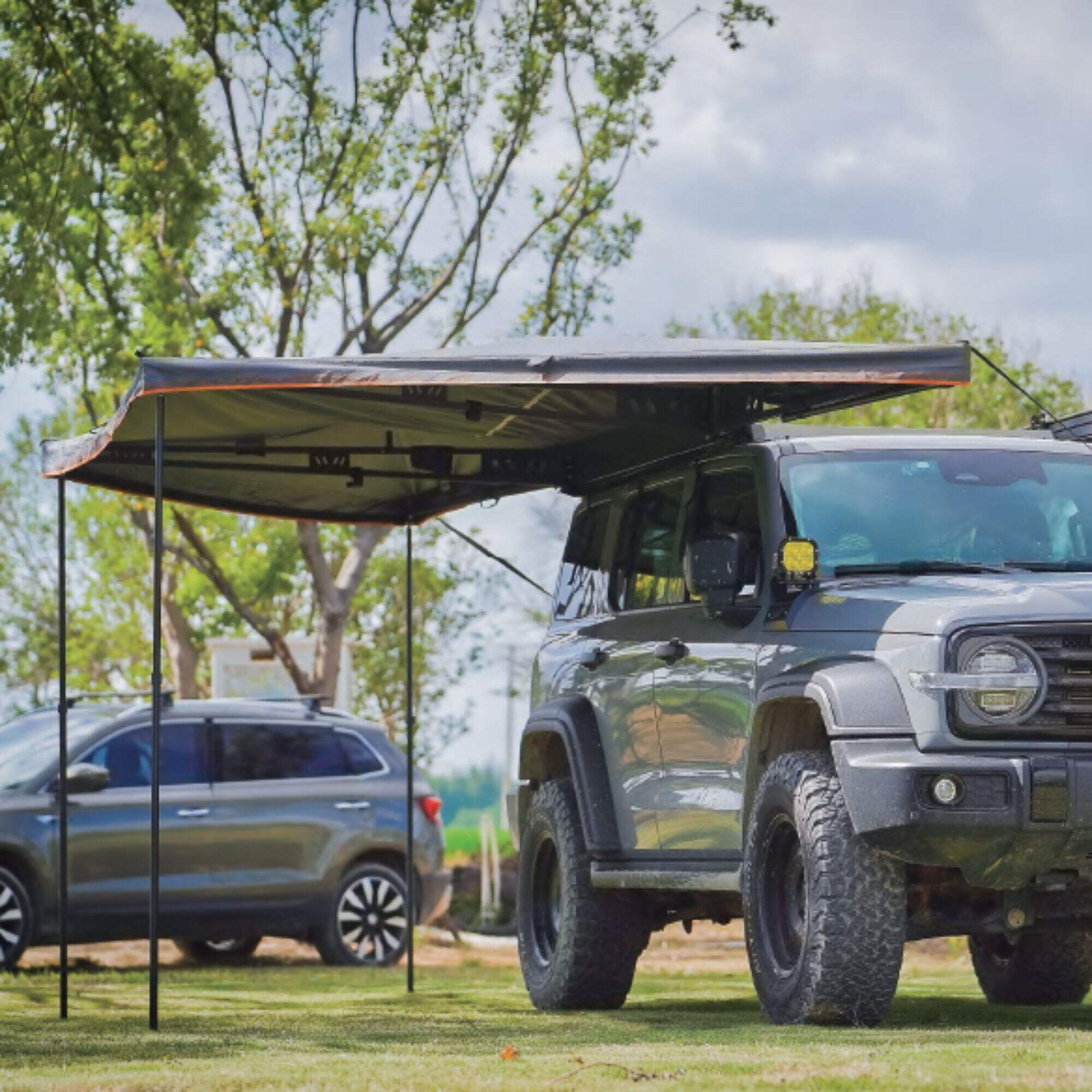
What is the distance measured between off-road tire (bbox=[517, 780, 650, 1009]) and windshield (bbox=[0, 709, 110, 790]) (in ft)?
19.9

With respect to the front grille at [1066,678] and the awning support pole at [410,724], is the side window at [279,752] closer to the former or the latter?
the awning support pole at [410,724]

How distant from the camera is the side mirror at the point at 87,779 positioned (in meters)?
15.9

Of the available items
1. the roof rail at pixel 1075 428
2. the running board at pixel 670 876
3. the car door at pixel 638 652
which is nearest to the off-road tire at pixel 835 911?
the running board at pixel 670 876

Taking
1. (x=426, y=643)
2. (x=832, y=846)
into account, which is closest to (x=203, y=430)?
(x=832, y=846)

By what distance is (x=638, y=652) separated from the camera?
9.96 metres

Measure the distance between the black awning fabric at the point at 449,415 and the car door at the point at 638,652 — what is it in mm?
322

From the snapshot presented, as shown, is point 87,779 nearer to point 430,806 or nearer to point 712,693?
point 430,806

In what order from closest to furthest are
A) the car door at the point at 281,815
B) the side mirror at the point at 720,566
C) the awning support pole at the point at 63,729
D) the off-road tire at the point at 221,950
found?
the side mirror at the point at 720,566
the awning support pole at the point at 63,729
the car door at the point at 281,815
the off-road tire at the point at 221,950

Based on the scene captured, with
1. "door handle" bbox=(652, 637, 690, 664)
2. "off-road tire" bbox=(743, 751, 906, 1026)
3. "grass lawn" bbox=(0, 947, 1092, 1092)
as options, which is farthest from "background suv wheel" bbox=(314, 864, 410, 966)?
"off-road tire" bbox=(743, 751, 906, 1026)

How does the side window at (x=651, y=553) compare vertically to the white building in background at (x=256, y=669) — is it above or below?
below

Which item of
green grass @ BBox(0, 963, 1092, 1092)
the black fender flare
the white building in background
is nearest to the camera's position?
green grass @ BBox(0, 963, 1092, 1092)

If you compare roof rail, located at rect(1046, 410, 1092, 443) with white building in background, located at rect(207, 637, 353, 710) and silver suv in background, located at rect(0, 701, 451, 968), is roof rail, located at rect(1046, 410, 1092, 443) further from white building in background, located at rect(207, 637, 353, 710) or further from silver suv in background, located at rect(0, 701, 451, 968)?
white building in background, located at rect(207, 637, 353, 710)

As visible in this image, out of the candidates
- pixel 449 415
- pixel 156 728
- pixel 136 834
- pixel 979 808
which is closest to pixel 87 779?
pixel 136 834

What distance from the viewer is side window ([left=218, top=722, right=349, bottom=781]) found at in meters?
16.9
